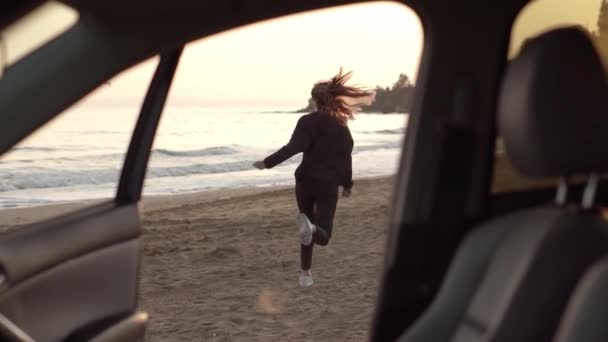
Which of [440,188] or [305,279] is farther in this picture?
[305,279]

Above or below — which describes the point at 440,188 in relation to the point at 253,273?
above

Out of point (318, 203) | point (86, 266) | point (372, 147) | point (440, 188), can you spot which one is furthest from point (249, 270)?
point (372, 147)

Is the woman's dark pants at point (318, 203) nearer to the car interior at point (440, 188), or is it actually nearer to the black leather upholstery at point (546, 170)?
the car interior at point (440, 188)

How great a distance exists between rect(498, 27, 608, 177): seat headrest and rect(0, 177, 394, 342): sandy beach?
4.30 feet

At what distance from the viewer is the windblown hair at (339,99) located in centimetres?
688

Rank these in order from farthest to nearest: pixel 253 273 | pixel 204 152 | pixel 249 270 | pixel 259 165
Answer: pixel 204 152 → pixel 249 270 → pixel 253 273 → pixel 259 165

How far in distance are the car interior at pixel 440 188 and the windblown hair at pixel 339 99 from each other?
4418 millimetres

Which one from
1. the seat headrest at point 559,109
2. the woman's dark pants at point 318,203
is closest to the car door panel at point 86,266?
the seat headrest at point 559,109

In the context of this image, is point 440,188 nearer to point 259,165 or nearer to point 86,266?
point 86,266

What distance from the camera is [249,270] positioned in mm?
9203

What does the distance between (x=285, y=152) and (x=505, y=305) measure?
4.47 metres

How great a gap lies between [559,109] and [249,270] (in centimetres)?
756

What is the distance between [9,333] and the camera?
2.09m

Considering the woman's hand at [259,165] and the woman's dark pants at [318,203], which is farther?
the woman's dark pants at [318,203]
